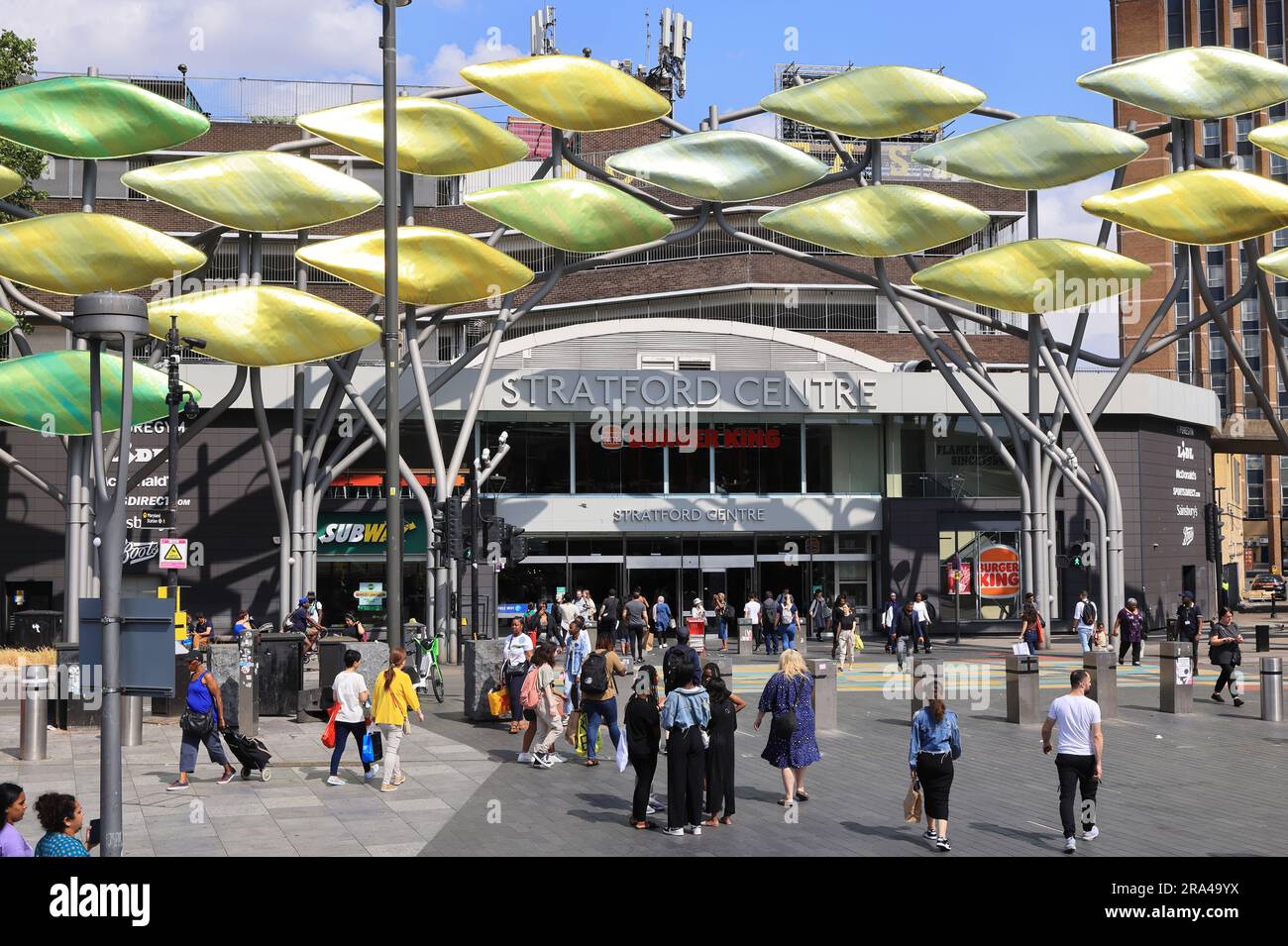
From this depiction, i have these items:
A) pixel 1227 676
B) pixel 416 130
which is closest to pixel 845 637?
pixel 1227 676

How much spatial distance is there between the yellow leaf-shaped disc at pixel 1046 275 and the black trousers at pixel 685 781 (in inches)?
1046

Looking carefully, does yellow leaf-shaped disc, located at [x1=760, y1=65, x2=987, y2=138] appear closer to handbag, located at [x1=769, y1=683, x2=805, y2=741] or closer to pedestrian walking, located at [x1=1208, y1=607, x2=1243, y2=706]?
pedestrian walking, located at [x1=1208, y1=607, x2=1243, y2=706]

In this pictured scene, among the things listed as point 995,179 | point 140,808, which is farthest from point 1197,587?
point 140,808

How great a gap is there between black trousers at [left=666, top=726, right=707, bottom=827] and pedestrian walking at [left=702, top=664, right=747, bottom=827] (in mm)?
320

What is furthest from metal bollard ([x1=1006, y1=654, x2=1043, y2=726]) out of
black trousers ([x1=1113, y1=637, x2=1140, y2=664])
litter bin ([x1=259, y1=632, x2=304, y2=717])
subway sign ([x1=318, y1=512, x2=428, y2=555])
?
subway sign ([x1=318, y1=512, x2=428, y2=555])

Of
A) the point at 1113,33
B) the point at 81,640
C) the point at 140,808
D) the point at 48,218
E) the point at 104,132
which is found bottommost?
the point at 140,808

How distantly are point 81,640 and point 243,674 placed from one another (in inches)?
380

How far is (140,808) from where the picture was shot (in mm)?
14328

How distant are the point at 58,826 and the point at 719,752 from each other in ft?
22.8

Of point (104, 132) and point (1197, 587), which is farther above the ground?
point (104, 132)

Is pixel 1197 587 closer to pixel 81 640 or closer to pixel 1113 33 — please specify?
pixel 81 640

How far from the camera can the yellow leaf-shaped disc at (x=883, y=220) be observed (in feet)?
123

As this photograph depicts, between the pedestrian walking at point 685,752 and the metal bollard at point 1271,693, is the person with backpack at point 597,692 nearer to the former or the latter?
the pedestrian walking at point 685,752

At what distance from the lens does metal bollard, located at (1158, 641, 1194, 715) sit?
21953 mm
